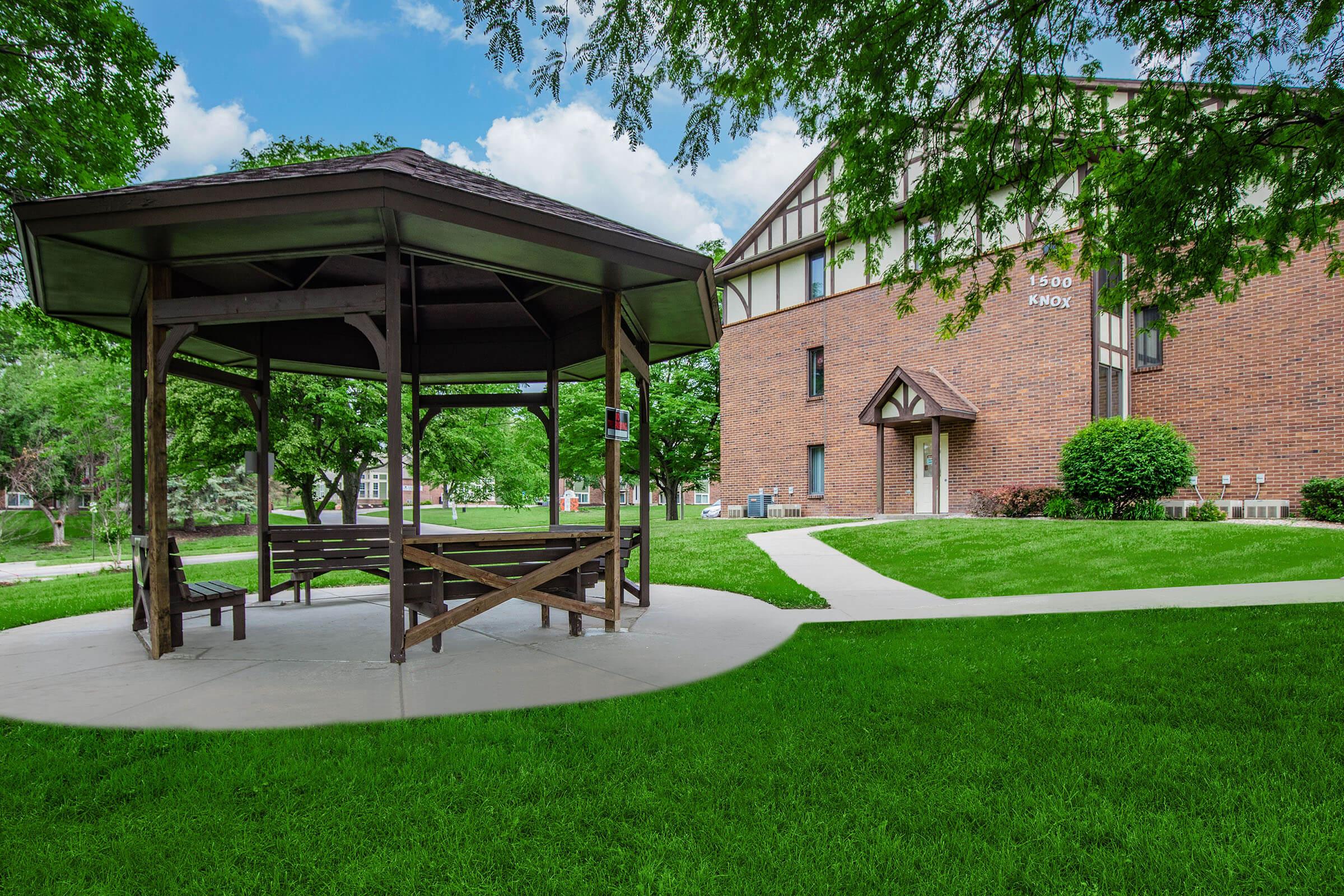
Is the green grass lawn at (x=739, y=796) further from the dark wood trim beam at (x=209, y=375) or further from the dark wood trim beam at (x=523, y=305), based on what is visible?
the dark wood trim beam at (x=523, y=305)

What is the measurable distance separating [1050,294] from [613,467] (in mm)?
15386

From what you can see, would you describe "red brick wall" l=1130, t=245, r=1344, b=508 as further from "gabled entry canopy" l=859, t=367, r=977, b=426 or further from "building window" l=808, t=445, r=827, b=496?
"building window" l=808, t=445, r=827, b=496

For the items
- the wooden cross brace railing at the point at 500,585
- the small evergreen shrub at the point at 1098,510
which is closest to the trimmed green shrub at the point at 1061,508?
the small evergreen shrub at the point at 1098,510

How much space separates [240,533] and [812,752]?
3455cm

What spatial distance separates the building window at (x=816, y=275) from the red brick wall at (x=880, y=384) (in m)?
0.48

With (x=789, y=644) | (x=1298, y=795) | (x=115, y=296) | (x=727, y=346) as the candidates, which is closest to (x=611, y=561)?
(x=789, y=644)

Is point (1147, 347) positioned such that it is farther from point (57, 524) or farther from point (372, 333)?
point (57, 524)

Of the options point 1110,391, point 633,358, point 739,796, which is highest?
point 1110,391

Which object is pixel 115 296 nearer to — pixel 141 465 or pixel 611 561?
pixel 141 465

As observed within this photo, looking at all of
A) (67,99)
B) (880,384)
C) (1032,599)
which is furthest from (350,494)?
(880,384)

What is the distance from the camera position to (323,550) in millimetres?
8055

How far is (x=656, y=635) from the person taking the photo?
6793 mm

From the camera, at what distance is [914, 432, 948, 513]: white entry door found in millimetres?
20078

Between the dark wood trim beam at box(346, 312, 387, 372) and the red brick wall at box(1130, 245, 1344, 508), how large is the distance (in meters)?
18.7
